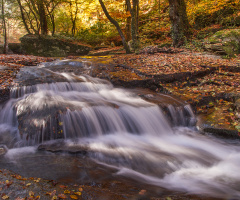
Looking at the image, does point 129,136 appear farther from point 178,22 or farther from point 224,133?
point 178,22

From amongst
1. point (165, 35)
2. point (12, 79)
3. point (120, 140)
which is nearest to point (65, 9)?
point (165, 35)

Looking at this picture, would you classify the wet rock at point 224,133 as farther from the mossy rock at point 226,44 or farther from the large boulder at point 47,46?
the large boulder at point 47,46

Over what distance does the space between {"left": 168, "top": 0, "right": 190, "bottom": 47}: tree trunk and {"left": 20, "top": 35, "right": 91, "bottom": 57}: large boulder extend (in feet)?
26.7

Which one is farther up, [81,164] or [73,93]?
[73,93]

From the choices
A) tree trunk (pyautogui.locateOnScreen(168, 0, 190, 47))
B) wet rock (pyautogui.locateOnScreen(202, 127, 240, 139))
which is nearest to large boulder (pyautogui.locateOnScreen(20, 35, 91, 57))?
tree trunk (pyautogui.locateOnScreen(168, 0, 190, 47))

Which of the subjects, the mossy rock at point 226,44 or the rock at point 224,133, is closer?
the rock at point 224,133

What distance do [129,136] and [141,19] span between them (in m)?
16.8

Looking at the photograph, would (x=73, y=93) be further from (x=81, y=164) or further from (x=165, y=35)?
(x=165, y=35)

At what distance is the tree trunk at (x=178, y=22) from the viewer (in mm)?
11656

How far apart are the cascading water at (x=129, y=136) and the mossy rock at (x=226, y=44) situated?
17.1ft

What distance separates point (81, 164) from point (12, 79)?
5.18 meters

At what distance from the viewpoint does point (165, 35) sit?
15414 mm

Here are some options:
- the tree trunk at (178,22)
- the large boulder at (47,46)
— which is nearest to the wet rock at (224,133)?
the tree trunk at (178,22)

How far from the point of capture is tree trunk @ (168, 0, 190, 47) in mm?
11656
